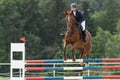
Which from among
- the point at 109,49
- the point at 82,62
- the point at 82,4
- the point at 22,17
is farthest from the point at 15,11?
the point at 82,62

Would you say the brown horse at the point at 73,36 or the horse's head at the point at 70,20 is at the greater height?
the horse's head at the point at 70,20

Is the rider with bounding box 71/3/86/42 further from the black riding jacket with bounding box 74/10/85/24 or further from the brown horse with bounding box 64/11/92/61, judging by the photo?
the brown horse with bounding box 64/11/92/61

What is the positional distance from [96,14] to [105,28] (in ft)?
18.0

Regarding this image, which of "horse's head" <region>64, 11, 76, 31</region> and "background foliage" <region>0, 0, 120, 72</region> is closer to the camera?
"horse's head" <region>64, 11, 76, 31</region>

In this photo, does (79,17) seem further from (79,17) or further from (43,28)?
(43,28)

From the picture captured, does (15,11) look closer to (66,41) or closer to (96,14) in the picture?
(96,14)

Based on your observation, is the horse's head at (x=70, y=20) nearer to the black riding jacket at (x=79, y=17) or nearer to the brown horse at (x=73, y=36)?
the brown horse at (x=73, y=36)

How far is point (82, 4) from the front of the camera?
76438mm

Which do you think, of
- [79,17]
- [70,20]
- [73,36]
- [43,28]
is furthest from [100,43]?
[70,20]

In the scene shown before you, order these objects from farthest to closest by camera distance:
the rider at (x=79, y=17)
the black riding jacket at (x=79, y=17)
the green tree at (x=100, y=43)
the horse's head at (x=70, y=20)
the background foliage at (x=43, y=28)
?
1. the background foliage at (x=43, y=28)
2. the green tree at (x=100, y=43)
3. the black riding jacket at (x=79, y=17)
4. the rider at (x=79, y=17)
5. the horse's head at (x=70, y=20)

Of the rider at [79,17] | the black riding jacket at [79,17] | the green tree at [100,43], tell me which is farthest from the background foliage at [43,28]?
the black riding jacket at [79,17]

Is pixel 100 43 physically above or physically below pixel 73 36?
below

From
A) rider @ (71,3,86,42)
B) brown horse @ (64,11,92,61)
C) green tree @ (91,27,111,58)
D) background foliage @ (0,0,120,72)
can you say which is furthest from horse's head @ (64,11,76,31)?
background foliage @ (0,0,120,72)

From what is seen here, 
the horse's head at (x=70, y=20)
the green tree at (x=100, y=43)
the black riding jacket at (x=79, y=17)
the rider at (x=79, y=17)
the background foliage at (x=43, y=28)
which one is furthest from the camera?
the background foliage at (x=43, y=28)
